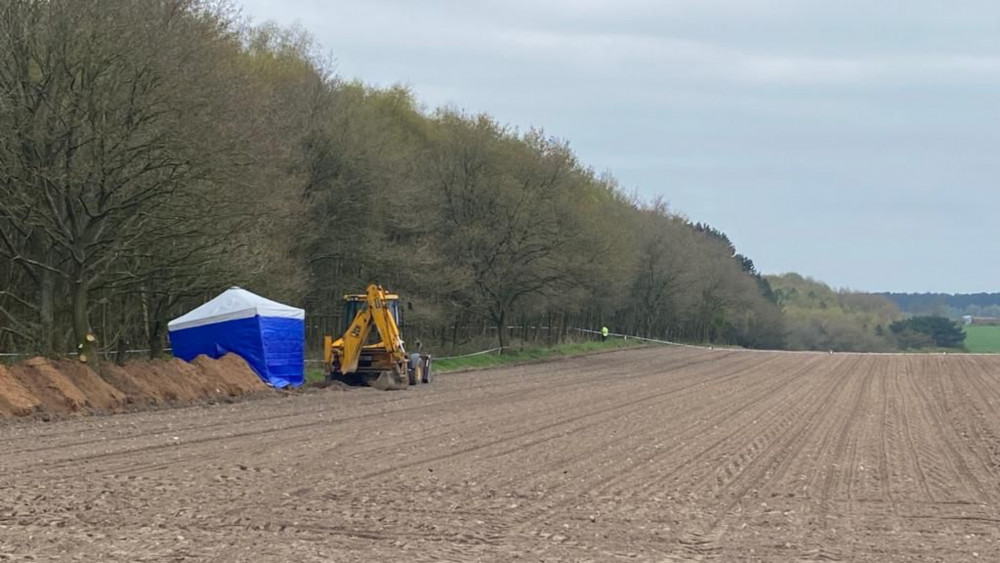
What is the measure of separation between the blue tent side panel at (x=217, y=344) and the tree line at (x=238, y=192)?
1402 millimetres

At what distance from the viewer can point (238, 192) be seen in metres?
28.9

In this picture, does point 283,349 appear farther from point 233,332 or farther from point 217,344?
point 217,344

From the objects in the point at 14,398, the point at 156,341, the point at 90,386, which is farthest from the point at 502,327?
the point at 14,398

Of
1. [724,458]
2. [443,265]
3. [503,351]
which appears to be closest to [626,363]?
[503,351]

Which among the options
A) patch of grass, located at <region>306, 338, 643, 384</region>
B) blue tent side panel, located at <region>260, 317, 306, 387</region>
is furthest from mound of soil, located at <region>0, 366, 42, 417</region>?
patch of grass, located at <region>306, 338, 643, 384</region>

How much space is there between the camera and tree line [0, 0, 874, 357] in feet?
83.0

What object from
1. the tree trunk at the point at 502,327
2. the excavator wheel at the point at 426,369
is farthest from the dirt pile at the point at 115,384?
the tree trunk at the point at 502,327

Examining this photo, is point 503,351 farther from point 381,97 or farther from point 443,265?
point 381,97

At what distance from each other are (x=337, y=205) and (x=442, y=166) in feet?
36.5

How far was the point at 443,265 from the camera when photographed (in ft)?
160

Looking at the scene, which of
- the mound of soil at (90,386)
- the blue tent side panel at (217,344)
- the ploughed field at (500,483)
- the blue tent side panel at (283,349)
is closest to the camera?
the ploughed field at (500,483)

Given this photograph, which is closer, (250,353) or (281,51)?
(250,353)

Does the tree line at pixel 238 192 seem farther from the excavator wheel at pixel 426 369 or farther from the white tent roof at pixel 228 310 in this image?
the excavator wheel at pixel 426 369

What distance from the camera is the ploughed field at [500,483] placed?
413 inches
